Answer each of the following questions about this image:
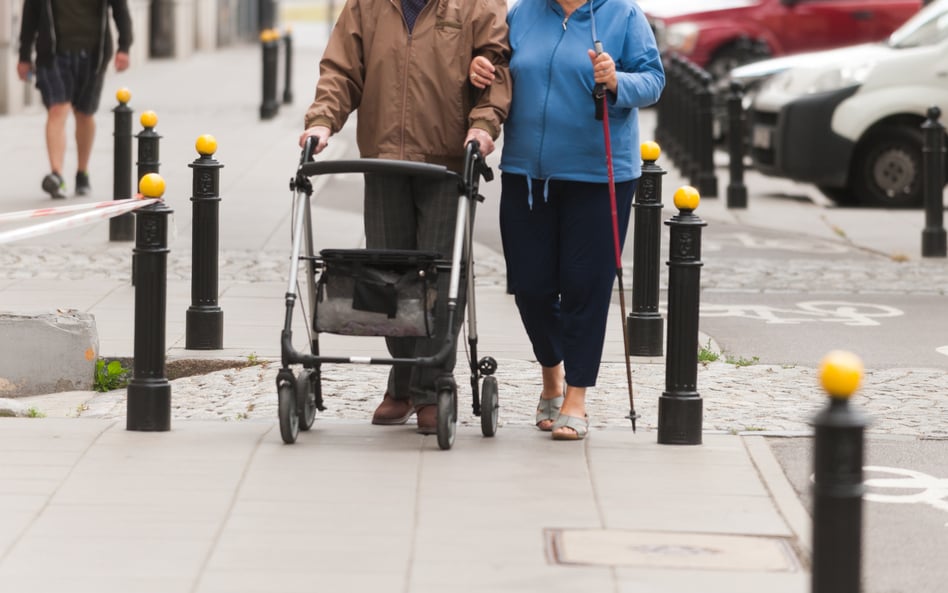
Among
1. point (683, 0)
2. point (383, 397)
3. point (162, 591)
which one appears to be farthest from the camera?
point (683, 0)

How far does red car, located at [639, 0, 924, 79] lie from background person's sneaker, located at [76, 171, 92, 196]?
33.9 ft

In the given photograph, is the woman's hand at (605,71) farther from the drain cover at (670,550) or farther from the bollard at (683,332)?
the drain cover at (670,550)

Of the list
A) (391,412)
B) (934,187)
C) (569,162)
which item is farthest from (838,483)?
(934,187)

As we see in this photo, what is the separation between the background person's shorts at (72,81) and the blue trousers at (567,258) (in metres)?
7.62

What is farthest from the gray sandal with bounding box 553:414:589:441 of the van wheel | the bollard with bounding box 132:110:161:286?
the van wheel

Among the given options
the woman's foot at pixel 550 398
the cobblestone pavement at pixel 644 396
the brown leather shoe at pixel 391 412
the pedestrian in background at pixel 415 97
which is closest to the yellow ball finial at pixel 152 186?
the pedestrian in background at pixel 415 97

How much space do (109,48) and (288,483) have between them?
8688 millimetres

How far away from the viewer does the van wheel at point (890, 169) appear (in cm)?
1595

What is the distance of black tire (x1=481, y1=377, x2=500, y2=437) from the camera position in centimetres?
689

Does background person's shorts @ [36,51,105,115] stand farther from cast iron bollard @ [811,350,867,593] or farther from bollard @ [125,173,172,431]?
cast iron bollard @ [811,350,867,593]

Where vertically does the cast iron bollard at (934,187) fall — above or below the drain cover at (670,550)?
above

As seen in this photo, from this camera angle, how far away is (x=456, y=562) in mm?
5332

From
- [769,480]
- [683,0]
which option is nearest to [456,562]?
[769,480]

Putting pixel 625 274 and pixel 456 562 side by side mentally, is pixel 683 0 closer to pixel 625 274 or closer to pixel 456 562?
pixel 625 274
